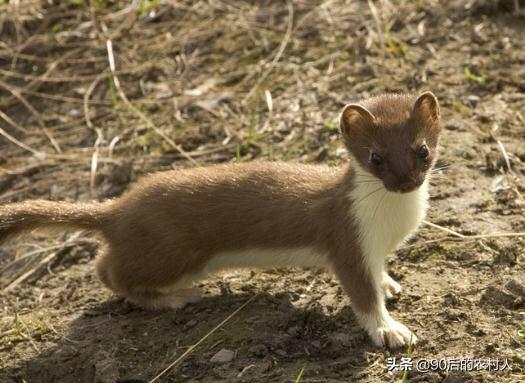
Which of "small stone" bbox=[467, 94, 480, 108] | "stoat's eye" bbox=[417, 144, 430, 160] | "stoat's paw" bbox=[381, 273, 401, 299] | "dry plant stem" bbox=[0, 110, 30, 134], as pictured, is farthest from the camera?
"dry plant stem" bbox=[0, 110, 30, 134]

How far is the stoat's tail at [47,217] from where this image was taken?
460 cm

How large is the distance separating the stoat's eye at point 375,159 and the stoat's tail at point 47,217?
150 centimetres

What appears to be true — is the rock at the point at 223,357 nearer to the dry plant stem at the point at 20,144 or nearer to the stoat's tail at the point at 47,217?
the stoat's tail at the point at 47,217

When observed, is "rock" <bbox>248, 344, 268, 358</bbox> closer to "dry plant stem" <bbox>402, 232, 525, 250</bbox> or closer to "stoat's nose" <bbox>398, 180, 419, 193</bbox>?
"stoat's nose" <bbox>398, 180, 419, 193</bbox>

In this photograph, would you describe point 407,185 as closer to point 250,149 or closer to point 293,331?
point 293,331

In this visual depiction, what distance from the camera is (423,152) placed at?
12.9 feet

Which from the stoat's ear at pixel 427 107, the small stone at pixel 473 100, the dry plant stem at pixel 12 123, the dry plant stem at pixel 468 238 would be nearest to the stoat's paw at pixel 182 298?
the dry plant stem at pixel 468 238

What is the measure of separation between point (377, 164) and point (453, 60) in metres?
2.76

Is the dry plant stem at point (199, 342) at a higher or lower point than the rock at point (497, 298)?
lower

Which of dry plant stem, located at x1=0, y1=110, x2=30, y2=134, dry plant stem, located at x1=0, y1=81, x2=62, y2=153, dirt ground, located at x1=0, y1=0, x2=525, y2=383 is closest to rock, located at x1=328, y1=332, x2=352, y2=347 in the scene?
dirt ground, located at x1=0, y1=0, x2=525, y2=383

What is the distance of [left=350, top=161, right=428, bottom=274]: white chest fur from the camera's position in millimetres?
4094

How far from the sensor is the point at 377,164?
3.94m

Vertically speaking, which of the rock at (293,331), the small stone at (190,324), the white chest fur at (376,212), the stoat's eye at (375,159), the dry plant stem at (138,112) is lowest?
the small stone at (190,324)

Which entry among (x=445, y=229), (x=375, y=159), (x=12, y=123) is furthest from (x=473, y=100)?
(x=12, y=123)
